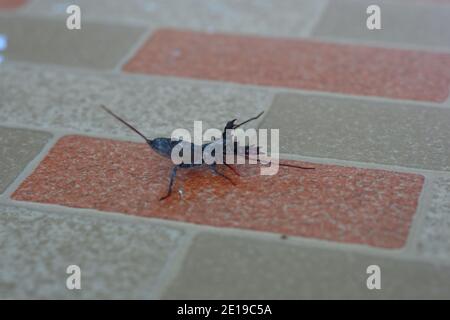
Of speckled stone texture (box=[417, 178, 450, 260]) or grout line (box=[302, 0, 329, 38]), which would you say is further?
grout line (box=[302, 0, 329, 38])

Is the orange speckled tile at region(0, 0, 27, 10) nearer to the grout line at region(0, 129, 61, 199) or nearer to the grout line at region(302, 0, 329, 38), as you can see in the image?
the grout line at region(0, 129, 61, 199)

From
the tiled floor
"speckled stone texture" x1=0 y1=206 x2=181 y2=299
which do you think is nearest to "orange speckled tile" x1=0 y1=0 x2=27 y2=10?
the tiled floor

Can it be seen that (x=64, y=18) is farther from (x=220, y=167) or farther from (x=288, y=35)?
(x=220, y=167)

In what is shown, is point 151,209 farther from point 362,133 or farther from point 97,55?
point 97,55

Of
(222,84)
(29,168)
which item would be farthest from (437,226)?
(29,168)

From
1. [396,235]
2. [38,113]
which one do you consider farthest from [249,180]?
[38,113]

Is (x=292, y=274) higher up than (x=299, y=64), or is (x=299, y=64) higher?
(x=299, y=64)
